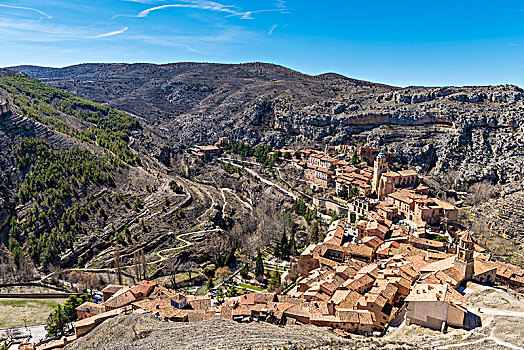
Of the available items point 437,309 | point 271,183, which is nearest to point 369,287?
point 437,309

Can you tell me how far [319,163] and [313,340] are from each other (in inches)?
1866

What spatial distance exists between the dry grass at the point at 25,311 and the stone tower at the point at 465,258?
32808 mm

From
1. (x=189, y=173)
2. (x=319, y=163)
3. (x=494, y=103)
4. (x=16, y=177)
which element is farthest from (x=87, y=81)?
(x=494, y=103)

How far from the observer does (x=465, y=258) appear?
25000mm

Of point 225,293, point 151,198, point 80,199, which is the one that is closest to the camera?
point 225,293

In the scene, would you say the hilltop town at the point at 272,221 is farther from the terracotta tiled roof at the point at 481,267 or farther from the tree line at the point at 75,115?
the tree line at the point at 75,115

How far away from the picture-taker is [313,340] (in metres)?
19.7

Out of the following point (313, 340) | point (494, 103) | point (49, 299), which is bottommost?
point (49, 299)

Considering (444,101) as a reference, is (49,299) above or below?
below

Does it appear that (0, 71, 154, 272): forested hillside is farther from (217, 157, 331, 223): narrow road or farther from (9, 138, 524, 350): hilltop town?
(217, 157, 331, 223): narrow road

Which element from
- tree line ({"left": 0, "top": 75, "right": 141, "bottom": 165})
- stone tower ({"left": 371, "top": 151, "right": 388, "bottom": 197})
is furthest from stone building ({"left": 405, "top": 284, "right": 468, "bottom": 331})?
tree line ({"left": 0, "top": 75, "right": 141, "bottom": 165})

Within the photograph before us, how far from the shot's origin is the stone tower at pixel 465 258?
978 inches

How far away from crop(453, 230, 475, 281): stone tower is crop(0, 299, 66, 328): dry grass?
3281 centimetres

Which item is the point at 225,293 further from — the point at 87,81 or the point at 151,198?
the point at 87,81
